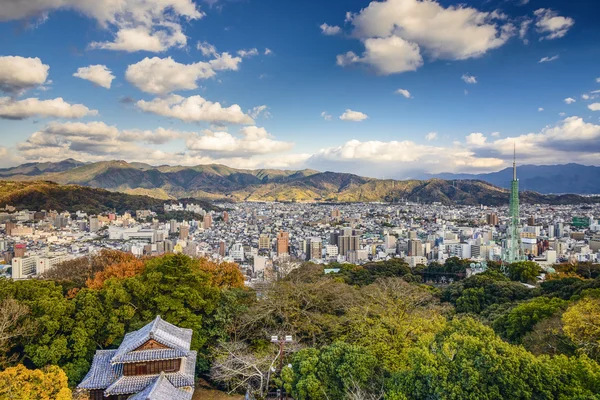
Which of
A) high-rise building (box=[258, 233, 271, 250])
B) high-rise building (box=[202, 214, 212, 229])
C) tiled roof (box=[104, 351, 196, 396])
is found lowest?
high-rise building (box=[258, 233, 271, 250])

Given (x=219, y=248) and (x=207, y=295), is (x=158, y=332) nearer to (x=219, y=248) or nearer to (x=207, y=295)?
(x=207, y=295)

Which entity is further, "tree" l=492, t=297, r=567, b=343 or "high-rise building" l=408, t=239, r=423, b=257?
"high-rise building" l=408, t=239, r=423, b=257

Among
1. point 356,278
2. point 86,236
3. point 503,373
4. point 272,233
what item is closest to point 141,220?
point 86,236

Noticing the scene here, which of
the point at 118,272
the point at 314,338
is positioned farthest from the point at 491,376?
the point at 118,272

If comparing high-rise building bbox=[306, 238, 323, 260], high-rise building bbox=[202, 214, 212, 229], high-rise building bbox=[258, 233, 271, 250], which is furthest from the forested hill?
high-rise building bbox=[306, 238, 323, 260]

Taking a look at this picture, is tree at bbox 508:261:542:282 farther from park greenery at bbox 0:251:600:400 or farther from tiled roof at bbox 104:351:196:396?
tiled roof at bbox 104:351:196:396

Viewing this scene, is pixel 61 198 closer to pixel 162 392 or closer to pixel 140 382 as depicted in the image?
pixel 140 382

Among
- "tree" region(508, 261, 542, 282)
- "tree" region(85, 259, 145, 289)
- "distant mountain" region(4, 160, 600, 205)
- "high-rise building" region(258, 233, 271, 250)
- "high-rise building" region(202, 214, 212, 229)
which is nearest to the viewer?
"tree" region(85, 259, 145, 289)
